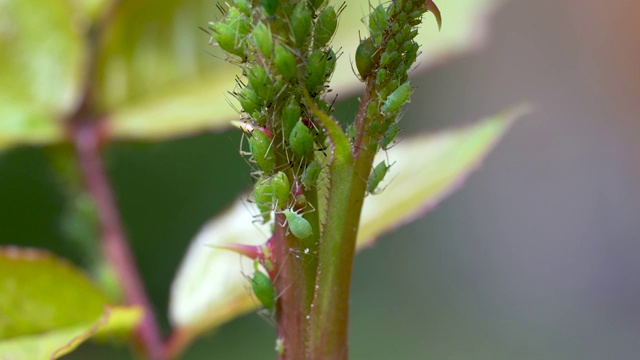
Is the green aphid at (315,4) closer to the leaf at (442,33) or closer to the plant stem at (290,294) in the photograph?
the plant stem at (290,294)

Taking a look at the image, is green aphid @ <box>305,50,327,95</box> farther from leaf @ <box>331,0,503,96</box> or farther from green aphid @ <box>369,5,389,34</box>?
leaf @ <box>331,0,503,96</box>

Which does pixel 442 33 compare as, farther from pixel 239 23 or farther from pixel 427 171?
pixel 239 23

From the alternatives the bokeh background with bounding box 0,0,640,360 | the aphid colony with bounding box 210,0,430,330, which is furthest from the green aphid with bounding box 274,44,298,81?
the bokeh background with bounding box 0,0,640,360

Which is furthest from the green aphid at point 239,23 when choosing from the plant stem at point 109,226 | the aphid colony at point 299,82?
the plant stem at point 109,226

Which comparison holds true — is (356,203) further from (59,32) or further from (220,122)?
(59,32)

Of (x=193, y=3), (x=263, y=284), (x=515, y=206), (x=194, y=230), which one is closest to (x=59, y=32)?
(x=193, y=3)

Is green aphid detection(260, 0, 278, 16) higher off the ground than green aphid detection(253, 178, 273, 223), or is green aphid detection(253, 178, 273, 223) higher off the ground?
green aphid detection(260, 0, 278, 16)

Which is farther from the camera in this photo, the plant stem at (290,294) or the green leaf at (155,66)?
the green leaf at (155,66)
